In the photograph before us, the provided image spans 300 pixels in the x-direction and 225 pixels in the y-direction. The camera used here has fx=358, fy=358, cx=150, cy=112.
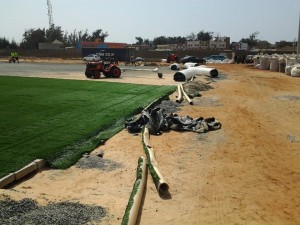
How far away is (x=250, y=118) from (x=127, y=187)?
772cm

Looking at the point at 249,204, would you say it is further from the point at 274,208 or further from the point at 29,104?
the point at 29,104

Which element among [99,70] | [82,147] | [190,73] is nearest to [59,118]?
[82,147]

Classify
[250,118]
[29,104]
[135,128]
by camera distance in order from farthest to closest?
[29,104] → [250,118] → [135,128]

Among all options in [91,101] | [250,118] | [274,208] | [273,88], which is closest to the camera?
[274,208]

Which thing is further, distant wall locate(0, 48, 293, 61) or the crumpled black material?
distant wall locate(0, 48, 293, 61)

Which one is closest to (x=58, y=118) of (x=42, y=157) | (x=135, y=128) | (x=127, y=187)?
(x=135, y=128)

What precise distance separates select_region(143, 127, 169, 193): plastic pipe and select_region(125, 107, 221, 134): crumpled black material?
3.55 feet

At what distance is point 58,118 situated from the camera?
Result: 12055 mm

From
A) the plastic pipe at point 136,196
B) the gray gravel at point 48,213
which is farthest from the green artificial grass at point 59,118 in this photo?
the plastic pipe at point 136,196

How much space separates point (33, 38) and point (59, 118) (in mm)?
89835

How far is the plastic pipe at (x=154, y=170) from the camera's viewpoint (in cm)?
680

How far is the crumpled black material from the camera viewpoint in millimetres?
11281

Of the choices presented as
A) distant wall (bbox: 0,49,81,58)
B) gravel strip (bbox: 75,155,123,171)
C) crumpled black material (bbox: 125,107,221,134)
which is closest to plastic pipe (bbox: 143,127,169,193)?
gravel strip (bbox: 75,155,123,171)

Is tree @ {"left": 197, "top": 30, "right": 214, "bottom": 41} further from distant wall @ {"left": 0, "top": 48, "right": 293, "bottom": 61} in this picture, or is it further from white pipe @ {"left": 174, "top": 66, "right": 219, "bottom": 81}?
white pipe @ {"left": 174, "top": 66, "right": 219, "bottom": 81}
